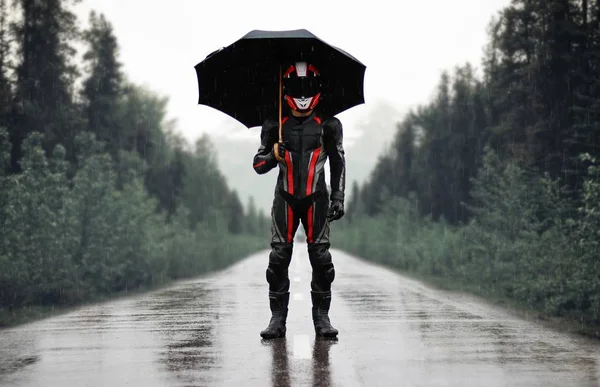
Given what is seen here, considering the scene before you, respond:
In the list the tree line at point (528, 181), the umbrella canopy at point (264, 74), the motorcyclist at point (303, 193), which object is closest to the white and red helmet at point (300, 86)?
the motorcyclist at point (303, 193)

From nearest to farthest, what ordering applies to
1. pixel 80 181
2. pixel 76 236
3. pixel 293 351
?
pixel 293 351 < pixel 76 236 < pixel 80 181

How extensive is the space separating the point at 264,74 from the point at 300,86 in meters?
0.46

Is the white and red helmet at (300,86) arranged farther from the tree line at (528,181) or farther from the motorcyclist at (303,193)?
the tree line at (528,181)

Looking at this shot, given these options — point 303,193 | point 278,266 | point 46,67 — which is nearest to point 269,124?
point 303,193

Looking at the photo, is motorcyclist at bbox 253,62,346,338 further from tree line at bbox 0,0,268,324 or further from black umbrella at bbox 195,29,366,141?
tree line at bbox 0,0,268,324

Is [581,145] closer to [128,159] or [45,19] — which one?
[45,19]

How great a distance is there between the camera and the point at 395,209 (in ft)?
133

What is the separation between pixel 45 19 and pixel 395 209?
68.0 ft

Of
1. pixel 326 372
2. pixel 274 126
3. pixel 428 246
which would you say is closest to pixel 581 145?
pixel 428 246

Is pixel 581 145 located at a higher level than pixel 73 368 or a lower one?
higher

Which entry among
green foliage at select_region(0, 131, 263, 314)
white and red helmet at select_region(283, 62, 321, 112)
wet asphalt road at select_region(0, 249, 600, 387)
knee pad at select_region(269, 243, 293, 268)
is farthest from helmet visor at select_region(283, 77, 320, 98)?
green foliage at select_region(0, 131, 263, 314)

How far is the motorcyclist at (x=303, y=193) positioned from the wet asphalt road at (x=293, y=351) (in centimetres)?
47

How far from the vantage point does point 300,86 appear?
6930 mm

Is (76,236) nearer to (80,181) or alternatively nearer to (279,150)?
(80,181)
